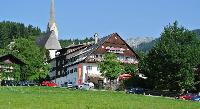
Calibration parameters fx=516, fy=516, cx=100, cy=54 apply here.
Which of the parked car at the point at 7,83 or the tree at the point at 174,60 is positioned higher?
the tree at the point at 174,60

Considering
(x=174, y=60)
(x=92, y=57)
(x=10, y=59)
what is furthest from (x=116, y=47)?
(x=174, y=60)

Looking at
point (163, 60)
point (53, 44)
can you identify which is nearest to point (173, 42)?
point (163, 60)

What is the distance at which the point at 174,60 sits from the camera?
277 feet

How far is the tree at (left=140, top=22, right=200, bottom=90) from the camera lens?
83.6 m

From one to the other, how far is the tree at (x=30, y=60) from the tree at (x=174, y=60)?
24.8m

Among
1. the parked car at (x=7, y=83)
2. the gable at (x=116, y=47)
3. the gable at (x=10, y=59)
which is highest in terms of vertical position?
the gable at (x=116, y=47)

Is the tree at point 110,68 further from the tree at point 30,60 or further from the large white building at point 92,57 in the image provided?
the tree at point 30,60

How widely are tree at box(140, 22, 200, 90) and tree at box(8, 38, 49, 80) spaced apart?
24.8 m

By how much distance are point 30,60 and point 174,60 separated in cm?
3552

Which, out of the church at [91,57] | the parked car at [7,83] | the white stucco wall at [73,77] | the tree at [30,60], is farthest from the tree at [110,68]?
the white stucco wall at [73,77]

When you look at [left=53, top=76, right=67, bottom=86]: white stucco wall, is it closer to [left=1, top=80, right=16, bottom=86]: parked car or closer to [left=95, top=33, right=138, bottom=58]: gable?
[left=95, top=33, right=138, bottom=58]: gable

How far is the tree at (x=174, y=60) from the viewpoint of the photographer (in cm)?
8356

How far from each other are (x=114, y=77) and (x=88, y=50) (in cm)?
2550

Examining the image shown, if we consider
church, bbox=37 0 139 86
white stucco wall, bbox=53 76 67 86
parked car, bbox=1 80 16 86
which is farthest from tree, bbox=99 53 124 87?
white stucco wall, bbox=53 76 67 86
